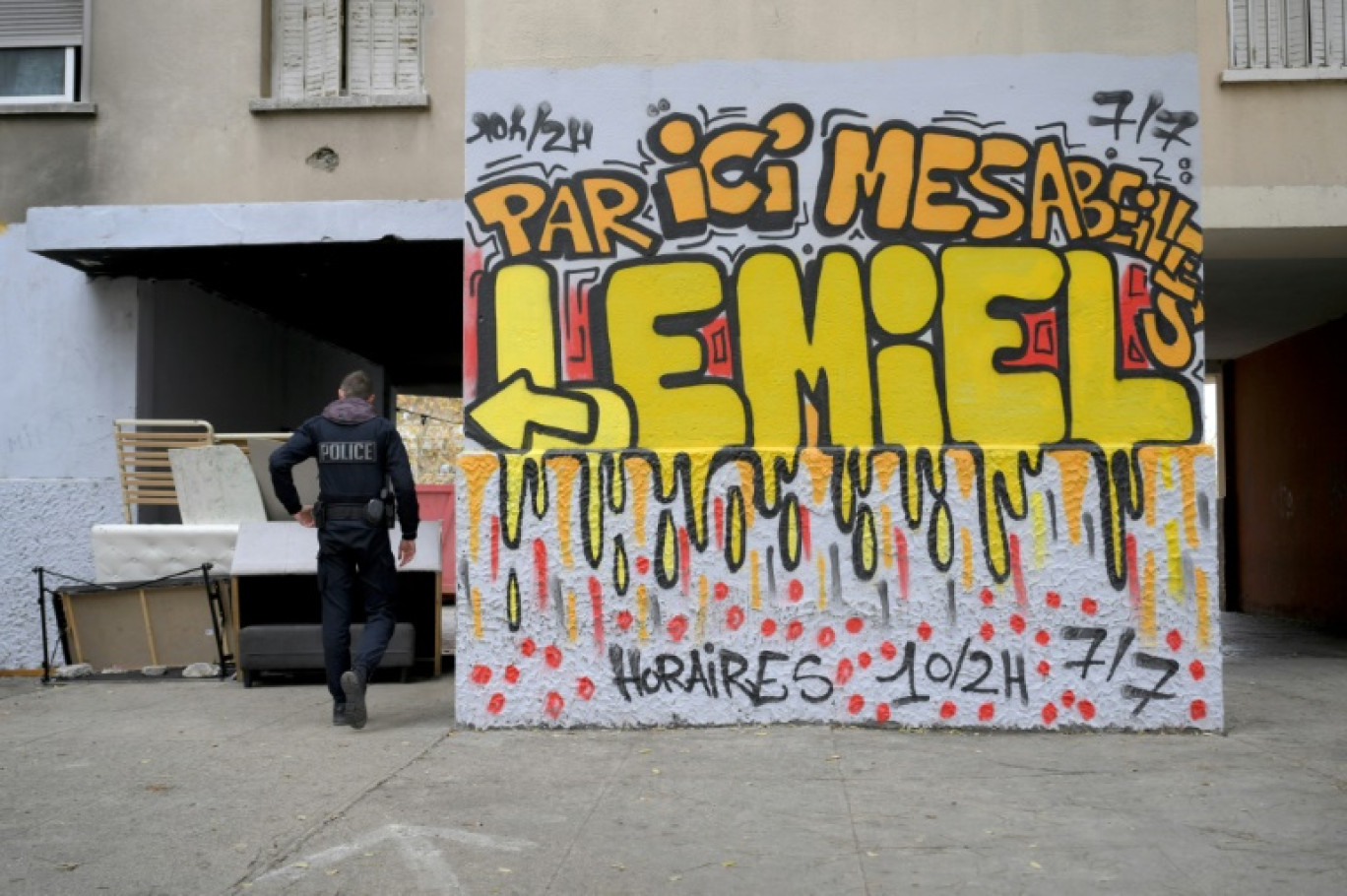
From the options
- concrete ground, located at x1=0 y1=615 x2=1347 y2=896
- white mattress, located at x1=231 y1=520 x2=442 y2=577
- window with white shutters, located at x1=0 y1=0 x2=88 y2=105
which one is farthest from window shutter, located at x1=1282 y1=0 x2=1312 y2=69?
window with white shutters, located at x1=0 y1=0 x2=88 y2=105

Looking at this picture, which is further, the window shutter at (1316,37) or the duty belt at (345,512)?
the window shutter at (1316,37)

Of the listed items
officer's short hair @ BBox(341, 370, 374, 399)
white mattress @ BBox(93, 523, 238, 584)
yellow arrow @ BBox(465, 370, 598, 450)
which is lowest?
white mattress @ BBox(93, 523, 238, 584)

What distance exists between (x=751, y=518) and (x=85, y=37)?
7.36 meters

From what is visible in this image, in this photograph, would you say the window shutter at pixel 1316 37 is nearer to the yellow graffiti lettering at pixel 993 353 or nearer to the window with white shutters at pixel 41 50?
the yellow graffiti lettering at pixel 993 353

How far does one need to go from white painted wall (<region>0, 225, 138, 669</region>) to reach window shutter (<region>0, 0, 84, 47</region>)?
1570 mm

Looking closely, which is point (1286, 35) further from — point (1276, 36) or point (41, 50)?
point (41, 50)

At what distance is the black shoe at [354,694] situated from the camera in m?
7.05

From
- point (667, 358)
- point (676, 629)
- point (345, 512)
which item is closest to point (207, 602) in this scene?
point (345, 512)

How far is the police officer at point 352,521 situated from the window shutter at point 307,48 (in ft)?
15.5

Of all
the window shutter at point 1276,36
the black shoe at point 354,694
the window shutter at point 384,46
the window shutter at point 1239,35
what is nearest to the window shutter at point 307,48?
the window shutter at point 384,46

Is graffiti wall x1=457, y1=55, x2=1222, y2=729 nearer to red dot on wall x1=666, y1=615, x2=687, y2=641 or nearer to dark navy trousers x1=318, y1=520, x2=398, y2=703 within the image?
red dot on wall x1=666, y1=615, x2=687, y2=641

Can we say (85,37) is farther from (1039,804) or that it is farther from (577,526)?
(1039,804)

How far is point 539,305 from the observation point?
7.06 m

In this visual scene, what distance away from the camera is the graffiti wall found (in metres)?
6.83
